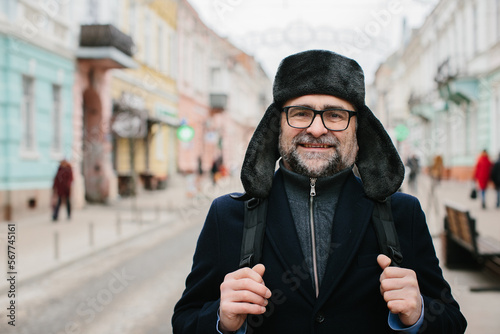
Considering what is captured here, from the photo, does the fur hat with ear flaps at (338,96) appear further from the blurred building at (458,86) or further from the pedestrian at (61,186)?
the blurred building at (458,86)

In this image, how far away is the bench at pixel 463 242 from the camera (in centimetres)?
573

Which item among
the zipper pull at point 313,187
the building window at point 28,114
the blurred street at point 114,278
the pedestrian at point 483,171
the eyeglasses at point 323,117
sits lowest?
the blurred street at point 114,278

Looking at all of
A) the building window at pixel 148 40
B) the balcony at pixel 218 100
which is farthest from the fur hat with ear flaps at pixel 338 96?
the balcony at pixel 218 100

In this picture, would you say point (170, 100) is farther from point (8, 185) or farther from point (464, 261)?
point (464, 261)

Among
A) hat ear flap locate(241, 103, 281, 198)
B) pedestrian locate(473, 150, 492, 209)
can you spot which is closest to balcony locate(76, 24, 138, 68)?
pedestrian locate(473, 150, 492, 209)

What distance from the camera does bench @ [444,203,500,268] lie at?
18.8 feet

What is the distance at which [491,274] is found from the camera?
6.49 m

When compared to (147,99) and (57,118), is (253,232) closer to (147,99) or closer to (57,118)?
(57,118)

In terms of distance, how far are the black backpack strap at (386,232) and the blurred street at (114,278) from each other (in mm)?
3275

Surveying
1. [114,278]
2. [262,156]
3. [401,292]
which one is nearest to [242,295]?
[401,292]

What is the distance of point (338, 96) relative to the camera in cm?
182

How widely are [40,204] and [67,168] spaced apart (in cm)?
153

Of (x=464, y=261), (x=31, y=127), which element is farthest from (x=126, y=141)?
(x=464, y=261)

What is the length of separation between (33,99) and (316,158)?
41.6ft
